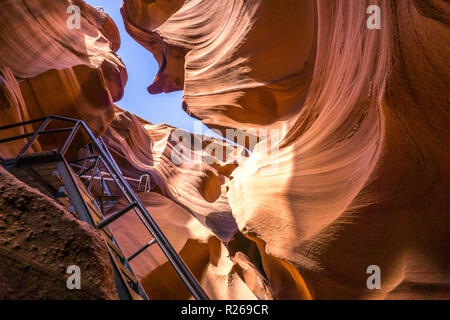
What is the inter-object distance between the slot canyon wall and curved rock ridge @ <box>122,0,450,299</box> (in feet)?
0.04

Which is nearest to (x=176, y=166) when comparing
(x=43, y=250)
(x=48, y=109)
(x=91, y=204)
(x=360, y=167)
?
(x=48, y=109)

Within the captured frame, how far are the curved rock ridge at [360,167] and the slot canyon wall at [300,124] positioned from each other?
0.01 m

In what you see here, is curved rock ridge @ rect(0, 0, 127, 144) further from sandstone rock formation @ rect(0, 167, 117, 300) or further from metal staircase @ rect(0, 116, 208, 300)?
sandstone rock formation @ rect(0, 167, 117, 300)

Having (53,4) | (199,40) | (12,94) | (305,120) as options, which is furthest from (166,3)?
(305,120)

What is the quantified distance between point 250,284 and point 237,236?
3.65 meters

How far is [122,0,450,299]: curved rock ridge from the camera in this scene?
8.46 ft

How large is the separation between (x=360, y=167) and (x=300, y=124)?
5.30ft

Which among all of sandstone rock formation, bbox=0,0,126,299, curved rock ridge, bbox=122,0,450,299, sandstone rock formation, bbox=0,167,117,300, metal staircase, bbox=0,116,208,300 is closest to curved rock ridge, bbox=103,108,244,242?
sandstone rock formation, bbox=0,0,126,299

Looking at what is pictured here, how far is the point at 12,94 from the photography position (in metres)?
4.65

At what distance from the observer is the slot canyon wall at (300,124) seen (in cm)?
265

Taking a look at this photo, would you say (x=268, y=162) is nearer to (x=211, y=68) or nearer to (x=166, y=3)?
(x=211, y=68)

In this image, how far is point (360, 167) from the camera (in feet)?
10.7

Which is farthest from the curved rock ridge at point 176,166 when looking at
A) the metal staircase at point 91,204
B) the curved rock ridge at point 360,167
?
the metal staircase at point 91,204

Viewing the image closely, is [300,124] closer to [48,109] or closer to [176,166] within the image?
[48,109]
